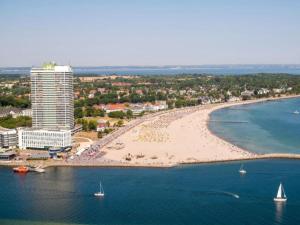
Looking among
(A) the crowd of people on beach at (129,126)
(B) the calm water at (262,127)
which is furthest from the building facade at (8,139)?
(B) the calm water at (262,127)

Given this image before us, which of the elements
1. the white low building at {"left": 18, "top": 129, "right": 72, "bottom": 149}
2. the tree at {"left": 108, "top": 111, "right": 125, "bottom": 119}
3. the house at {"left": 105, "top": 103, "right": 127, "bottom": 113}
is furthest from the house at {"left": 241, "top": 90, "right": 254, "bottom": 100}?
the white low building at {"left": 18, "top": 129, "right": 72, "bottom": 149}

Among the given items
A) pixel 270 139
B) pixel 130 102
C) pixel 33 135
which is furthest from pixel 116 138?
pixel 130 102

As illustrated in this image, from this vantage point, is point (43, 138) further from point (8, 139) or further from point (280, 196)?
point (280, 196)

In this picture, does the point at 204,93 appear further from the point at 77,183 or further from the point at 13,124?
the point at 77,183

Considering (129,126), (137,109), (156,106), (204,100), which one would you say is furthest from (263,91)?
(129,126)

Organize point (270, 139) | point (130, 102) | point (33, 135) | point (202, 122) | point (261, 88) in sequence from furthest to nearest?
point (261, 88)
point (130, 102)
point (202, 122)
point (270, 139)
point (33, 135)
